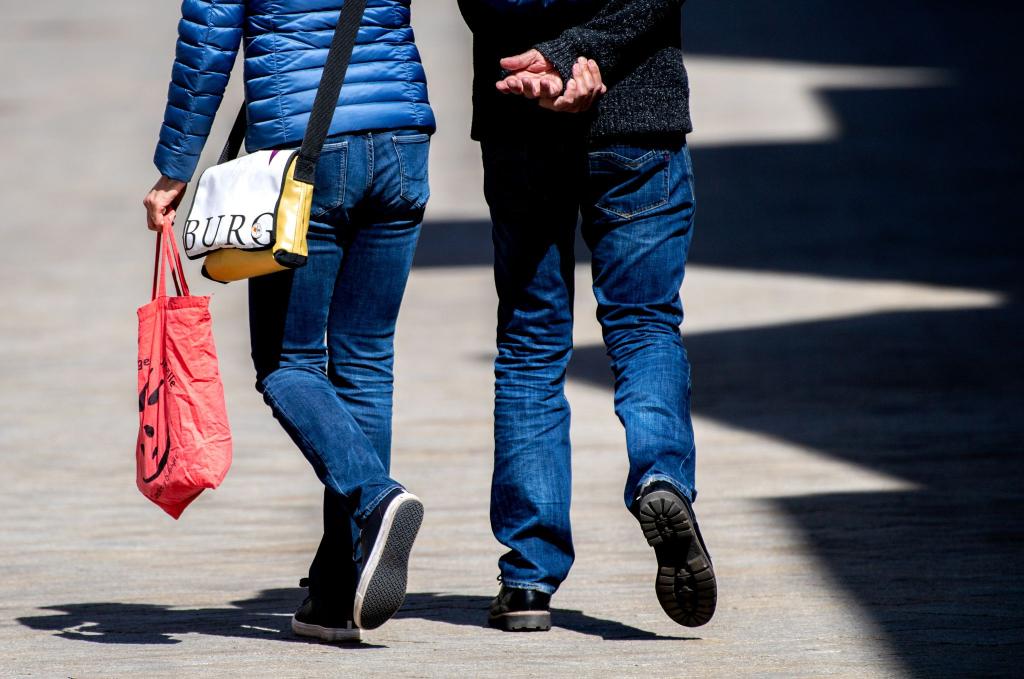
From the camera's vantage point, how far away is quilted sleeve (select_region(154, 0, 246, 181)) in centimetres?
409

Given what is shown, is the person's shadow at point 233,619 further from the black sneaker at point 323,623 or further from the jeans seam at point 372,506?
the jeans seam at point 372,506

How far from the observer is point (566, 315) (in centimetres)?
444

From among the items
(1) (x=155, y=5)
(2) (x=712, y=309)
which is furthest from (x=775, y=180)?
(1) (x=155, y=5)

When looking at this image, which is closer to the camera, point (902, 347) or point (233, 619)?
point (233, 619)

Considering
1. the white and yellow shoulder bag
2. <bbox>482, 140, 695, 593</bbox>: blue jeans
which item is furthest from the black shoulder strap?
<bbox>482, 140, 695, 593</bbox>: blue jeans

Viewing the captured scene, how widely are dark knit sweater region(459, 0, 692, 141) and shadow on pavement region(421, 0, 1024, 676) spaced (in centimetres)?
120

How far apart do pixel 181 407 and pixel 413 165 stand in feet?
2.26

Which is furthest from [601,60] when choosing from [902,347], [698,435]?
[902,347]

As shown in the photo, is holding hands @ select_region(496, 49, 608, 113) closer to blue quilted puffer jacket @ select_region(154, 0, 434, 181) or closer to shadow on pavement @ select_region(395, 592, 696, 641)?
blue quilted puffer jacket @ select_region(154, 0, 434, 181)

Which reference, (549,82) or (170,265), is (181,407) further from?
(549,82)

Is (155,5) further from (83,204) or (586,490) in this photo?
(586,490)

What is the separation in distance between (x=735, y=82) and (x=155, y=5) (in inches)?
385

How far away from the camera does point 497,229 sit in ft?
14.4

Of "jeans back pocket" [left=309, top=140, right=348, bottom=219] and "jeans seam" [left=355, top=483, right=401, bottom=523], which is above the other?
"jeans back pocket" [left=309, top=140, right=348, bottom=219]
